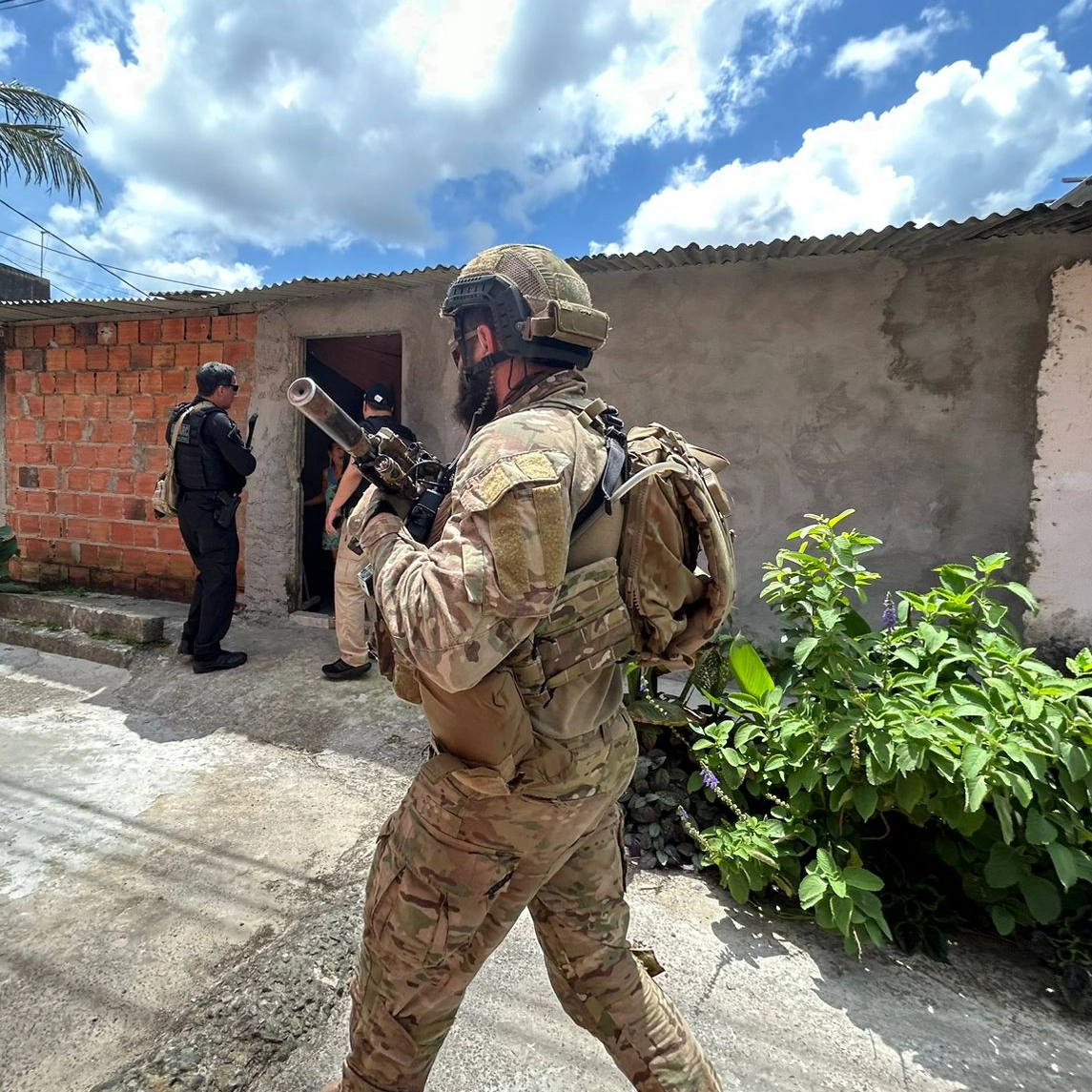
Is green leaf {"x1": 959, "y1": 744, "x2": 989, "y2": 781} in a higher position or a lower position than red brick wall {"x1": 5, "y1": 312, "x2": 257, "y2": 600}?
lower

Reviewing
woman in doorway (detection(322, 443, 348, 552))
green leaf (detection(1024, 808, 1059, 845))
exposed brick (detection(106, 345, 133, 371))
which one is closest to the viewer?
green leaf (detection(1024, 808, 1059, 845))

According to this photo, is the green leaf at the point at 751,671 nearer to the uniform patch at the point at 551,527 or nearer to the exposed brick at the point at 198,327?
the uniform patch at the point at 551,527

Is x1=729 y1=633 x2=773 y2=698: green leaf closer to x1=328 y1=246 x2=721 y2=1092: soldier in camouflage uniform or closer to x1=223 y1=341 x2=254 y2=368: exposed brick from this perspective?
x1=328 y1=246 x2=721 y2=1092: soldier in camouflage uniform

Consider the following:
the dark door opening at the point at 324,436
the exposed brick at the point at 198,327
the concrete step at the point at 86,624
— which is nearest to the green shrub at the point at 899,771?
the dark door opening at the point at 324,436

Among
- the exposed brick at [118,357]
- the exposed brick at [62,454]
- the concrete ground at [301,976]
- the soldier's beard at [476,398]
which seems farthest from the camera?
the exposed brick at [62,454]

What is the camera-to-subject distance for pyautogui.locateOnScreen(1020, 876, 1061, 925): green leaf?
201cm

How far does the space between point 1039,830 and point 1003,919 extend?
15.5 inches

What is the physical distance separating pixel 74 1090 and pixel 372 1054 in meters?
0.84

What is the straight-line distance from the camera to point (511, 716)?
1182mm

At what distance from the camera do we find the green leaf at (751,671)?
2.53 metres

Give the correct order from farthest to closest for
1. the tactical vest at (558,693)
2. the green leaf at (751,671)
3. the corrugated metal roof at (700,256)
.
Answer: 1. the corrugated metal roof at (700,256)
2. the green leaf at (751,671)
3. the tactical vest at (558,693)

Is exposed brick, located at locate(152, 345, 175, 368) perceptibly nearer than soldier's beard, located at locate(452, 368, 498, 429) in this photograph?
No

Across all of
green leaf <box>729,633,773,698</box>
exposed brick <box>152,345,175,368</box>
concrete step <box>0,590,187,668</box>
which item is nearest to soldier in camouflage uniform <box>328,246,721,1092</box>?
green leaf <box>729,633,773,698</box>

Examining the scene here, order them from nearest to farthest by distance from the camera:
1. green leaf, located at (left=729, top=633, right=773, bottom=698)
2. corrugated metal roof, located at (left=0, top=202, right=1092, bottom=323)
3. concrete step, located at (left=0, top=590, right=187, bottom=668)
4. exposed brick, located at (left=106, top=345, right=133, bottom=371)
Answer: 1. green leaf, located at (left=729, top=633, right=773, bottom=698)
2. corrugated metal roof, located at (left=0, top=202, right=1092, bottom=323)
3. concrete step, located at (left=0, top=590, right=187, bottom=668)
4. exposed brick, located at (left=106, top=345, right=133, bottom=371)
